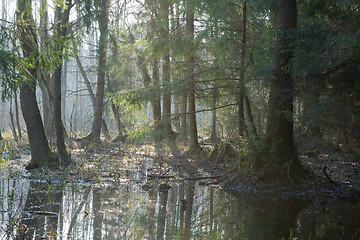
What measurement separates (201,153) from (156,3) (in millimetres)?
7094

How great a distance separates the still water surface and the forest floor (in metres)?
0.53

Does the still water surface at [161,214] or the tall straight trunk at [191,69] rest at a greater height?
the tall straight trunk at [191,69]

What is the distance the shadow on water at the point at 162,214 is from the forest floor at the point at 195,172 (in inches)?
23.1

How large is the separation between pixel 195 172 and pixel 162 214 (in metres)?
4.43

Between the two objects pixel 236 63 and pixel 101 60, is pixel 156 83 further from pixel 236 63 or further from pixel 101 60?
pixel 101 60

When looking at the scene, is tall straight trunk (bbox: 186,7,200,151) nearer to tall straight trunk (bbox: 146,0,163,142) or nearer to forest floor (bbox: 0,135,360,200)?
forest floor (bbox: 0,135,360,200)

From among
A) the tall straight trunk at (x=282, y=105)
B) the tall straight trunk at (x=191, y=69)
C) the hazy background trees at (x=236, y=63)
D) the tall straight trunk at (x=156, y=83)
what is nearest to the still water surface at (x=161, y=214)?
the tall straight trunk at (x=282, y=105)

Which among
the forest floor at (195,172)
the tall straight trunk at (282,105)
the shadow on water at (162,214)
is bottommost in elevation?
the shadow on water at (162,214)

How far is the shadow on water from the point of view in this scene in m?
5.46

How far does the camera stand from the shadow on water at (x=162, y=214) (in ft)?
17.9

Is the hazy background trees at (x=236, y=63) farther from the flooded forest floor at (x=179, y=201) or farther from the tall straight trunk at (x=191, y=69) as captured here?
the flooded forest floor at (x=179, y=201)

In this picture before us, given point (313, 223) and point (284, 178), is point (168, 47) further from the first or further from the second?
point (313, 223)

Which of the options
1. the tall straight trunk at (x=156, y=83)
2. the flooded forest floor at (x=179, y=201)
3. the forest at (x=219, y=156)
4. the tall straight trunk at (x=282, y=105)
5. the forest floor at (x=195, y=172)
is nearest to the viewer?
the flooded forest floor at (x=179, y=201)

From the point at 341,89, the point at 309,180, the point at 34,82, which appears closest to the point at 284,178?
the point at 309,180
